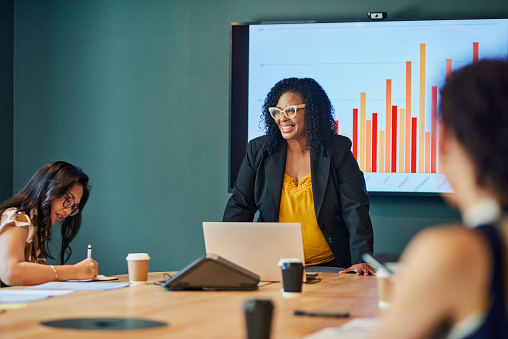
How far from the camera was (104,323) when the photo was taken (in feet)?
4.32

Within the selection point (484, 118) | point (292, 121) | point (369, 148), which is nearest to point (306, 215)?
point (292, 121)

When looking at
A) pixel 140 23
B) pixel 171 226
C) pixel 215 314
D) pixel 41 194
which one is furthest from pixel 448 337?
pixel 140 23

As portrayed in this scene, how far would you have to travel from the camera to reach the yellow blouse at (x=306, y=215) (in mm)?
3086

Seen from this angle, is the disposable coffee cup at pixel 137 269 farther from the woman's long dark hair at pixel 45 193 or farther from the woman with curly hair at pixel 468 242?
the woman with curly hair at pixel 468 242

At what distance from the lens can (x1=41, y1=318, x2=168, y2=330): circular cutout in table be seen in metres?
1.27

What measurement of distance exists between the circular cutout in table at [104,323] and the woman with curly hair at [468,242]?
649 millimetres

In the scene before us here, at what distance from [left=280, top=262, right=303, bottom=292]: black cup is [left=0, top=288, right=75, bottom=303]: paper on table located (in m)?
0.68

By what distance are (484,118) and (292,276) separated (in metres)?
1.17

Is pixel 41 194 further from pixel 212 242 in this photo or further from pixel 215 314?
pixel 215 314

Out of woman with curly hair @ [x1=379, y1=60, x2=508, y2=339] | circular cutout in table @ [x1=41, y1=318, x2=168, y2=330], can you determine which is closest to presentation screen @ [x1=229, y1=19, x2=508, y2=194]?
circular cutout in table @ [x1=41, y1=318, x2=168, y2=330]

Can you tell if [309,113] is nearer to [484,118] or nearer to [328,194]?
[328,194]

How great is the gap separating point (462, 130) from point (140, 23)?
11.8 feet

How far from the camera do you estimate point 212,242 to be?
2.29 metres

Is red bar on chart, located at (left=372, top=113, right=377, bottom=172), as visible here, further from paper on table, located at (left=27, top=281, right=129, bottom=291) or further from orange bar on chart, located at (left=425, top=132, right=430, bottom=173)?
paper on table, located at (left=27, top=281, right=129, bottom=291)
